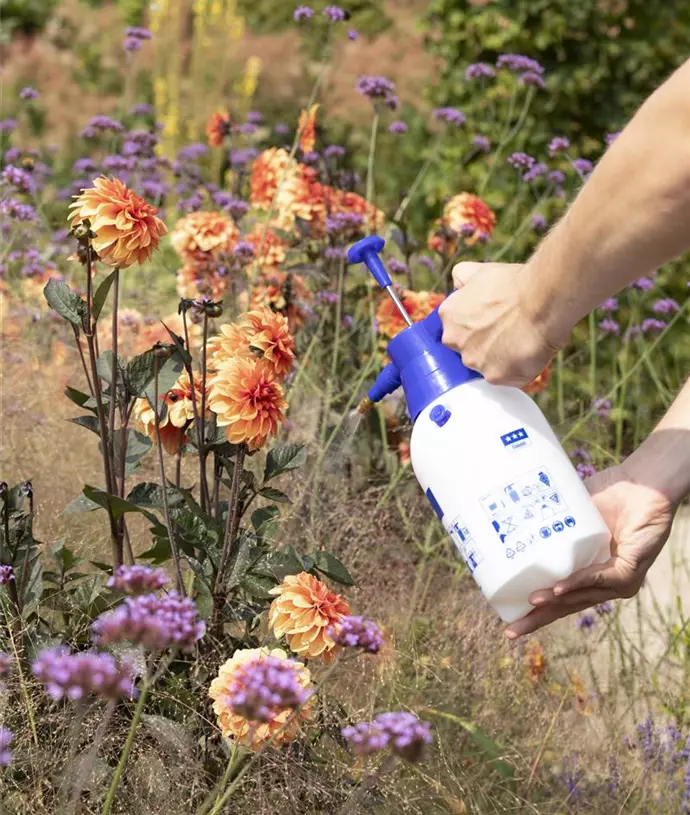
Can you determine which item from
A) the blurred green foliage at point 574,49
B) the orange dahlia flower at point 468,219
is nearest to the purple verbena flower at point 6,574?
the orange dahlia flower at point 468,219

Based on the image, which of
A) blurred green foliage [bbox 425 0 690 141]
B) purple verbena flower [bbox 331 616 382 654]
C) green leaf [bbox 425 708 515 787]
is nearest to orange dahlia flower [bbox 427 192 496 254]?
green leaf [bbox 425 708 515 787]

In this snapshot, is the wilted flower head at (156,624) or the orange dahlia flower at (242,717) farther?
the orange dahlia flower at (242,717)

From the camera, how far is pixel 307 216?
2650 mm

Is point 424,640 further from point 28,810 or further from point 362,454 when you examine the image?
point 28,810

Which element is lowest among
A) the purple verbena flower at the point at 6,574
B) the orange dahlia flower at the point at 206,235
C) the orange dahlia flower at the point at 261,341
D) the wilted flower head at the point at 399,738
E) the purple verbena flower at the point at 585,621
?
the purple verbena flower at the point at 585,621

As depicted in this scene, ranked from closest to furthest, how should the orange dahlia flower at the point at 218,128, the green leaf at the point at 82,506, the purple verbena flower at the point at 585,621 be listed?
the green leaf at the point at 82,506
the purple verbena flower at the point at 585,621
the orange dahlia flower at the point at 218,128

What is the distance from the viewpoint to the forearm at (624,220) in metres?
1.12

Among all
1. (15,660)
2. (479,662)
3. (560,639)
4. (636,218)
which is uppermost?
(636,218)

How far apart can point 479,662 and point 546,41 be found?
252 cm

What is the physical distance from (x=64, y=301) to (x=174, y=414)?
0.70ft

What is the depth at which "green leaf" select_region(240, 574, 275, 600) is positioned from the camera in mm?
1498

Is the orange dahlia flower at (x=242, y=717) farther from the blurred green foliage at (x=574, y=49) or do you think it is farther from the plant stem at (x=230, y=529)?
the blurred green foliage at (x=574, y=49)

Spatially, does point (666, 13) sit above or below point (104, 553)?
above

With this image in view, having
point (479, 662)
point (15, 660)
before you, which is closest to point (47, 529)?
point (15, 660)
